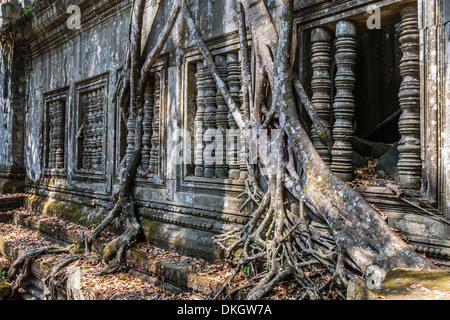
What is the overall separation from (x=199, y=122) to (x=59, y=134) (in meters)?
4.67

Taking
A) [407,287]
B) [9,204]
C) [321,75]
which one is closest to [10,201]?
[9,204]

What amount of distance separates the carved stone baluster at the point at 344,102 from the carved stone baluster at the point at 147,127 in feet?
10.3

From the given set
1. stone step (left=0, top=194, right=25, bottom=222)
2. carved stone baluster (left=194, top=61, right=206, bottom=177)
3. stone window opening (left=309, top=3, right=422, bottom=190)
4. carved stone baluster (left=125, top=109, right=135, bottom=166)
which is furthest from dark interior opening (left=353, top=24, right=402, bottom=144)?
stone step (left=0, top=194, right=25, bottom=222)

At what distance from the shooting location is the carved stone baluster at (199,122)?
468cm

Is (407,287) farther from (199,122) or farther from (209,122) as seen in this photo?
(199,122)

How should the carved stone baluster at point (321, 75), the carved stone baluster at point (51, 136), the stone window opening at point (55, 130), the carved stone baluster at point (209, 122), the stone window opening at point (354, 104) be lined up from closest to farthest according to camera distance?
1. the stone window opening at point (354, 104)
2. the carved stone baluster at point (321, 75)
3. the carved stone baluster at point (209, 122)
4. the stone window opening at point (55, 130)
5. the carved stone baluster at point (51, 136)

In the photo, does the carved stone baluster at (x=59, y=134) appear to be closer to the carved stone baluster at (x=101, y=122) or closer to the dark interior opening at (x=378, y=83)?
the carved stone baluster at (x=101, y=122)

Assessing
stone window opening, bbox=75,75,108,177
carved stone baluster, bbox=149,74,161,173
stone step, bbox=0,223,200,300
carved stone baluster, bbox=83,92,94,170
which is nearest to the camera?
stone step, bbox=0,223,200,300

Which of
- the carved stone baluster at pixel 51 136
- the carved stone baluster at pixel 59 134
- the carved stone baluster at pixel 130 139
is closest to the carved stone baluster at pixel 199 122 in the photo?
the carved stone baluster at pixel 130 139

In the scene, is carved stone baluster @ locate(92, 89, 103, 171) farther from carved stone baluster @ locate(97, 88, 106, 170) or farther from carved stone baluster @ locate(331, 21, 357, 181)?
carved stone baluster @ locate(331, 21, 357, 181)

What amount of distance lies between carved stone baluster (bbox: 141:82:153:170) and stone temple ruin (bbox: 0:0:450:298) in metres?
0.02

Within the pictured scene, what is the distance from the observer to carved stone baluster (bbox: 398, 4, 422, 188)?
2.93 m

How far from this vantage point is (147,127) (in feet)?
18.6
